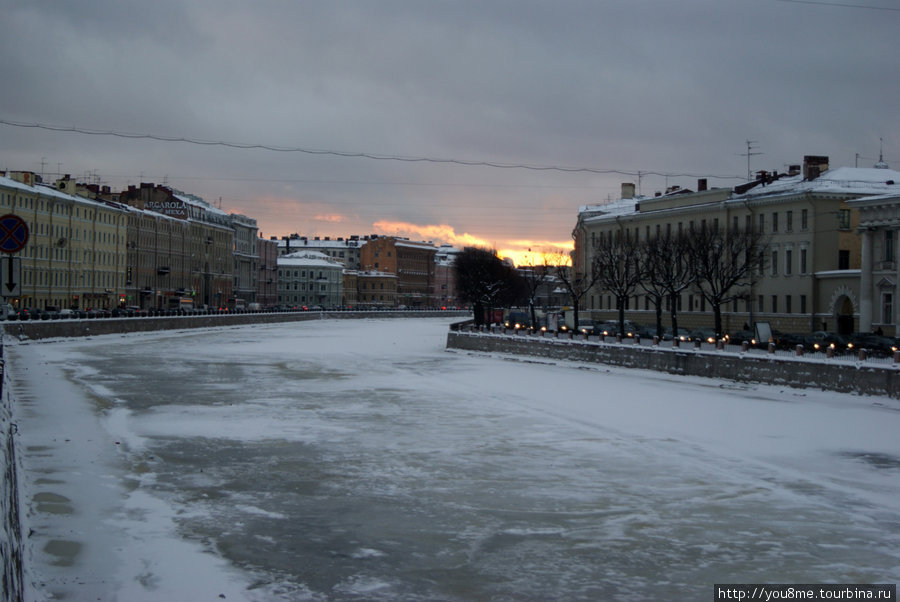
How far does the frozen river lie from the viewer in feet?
38.8

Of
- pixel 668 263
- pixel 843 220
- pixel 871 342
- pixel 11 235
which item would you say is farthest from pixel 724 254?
pixel 11 235

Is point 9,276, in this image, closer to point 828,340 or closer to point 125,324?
point 828,340

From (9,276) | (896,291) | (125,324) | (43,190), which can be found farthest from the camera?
(43,190)

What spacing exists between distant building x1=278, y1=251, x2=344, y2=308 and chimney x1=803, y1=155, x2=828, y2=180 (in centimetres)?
13276

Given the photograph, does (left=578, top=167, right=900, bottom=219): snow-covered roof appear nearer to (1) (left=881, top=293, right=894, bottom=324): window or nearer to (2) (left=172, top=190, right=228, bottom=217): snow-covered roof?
(1) (left=881, top=293, right=894, bottom=324): window

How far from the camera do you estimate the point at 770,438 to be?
2408cm

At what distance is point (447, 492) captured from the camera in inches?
662

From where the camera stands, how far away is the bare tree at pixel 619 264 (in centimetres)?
7000

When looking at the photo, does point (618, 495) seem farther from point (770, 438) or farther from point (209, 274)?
point (209, 274)

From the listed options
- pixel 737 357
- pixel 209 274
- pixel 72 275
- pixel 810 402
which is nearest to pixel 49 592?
pixel 810 402

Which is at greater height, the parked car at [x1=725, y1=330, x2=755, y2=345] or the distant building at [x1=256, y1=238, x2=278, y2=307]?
the distant building at [x1=256, y1=238, x2=278, y2=307]

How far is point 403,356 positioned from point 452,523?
42945 millimetres

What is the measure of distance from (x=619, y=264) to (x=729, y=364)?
34468mm

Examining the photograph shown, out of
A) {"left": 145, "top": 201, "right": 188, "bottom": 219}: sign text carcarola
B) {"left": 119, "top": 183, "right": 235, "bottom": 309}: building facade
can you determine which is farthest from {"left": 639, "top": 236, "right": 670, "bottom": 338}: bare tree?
{"left": 145, "top": 201, "right": 188, "bottom": 219}: sign text carcarola
